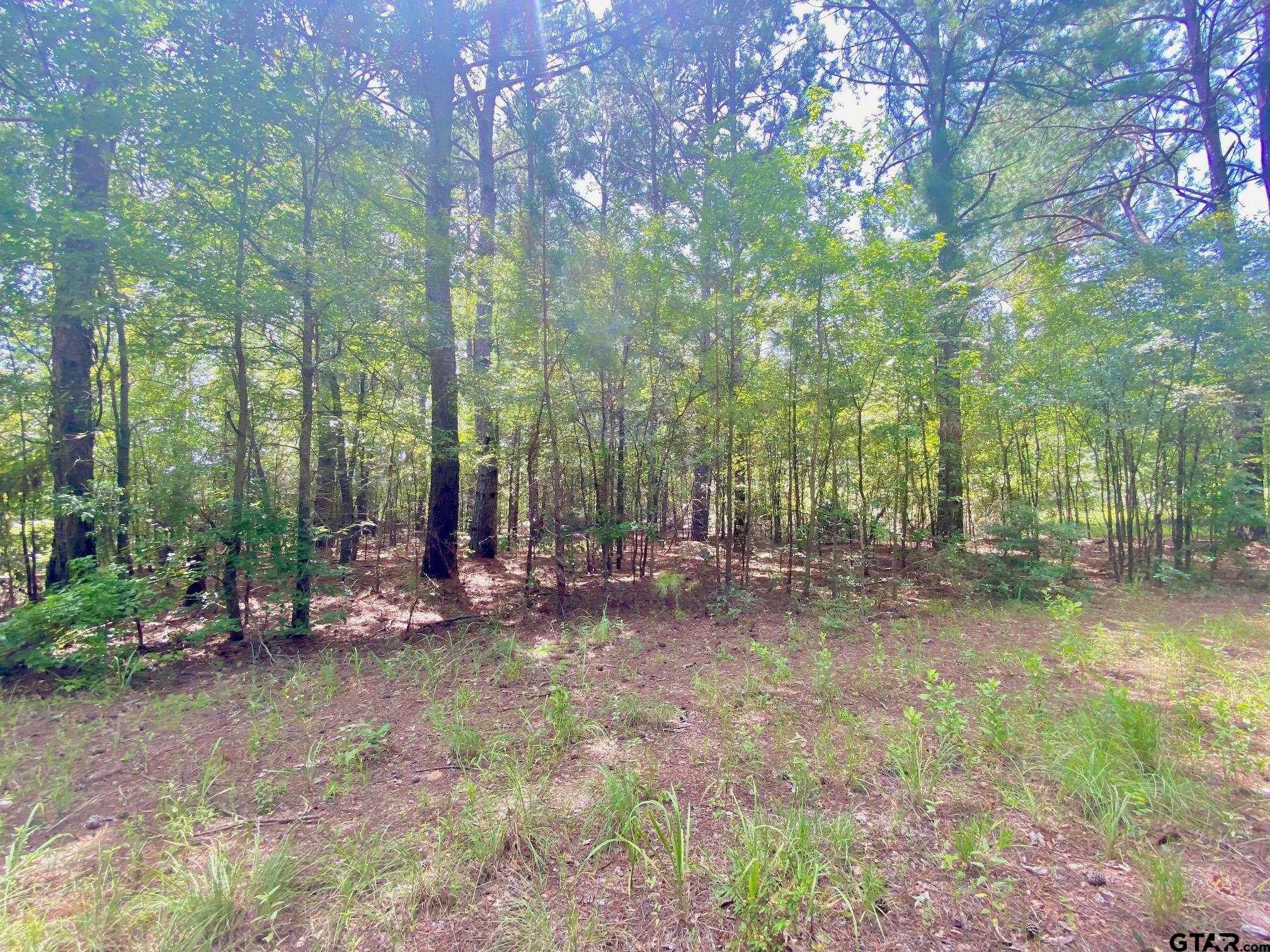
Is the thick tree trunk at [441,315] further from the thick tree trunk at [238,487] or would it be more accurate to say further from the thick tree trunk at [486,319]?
the thick tree trunk at [238,487]

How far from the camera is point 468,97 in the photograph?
8703mm

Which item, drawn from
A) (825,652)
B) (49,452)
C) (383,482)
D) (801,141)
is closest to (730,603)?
(825,652)

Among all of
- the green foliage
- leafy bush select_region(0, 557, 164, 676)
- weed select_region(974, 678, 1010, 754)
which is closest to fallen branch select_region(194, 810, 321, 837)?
the green foliage

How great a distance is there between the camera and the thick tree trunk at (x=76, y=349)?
13.9ft

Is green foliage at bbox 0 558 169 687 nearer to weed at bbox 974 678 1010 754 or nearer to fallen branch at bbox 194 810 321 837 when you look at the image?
fallen branch at bbox 194 810 321 837

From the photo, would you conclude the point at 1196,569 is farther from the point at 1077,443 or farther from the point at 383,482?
the point at 383,482

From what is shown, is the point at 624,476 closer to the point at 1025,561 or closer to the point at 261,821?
the point at 261,821

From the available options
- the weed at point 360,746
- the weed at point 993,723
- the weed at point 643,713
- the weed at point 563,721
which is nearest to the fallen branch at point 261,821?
the weed at point 360,746

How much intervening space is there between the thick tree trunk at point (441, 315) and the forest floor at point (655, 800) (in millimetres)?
2821

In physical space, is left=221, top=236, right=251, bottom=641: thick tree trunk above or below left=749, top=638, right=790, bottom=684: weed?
above

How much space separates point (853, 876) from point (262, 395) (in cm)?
679

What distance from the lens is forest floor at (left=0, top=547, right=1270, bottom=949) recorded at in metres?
1.62

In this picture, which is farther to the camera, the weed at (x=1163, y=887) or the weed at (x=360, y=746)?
the weed at (x=360, y=746)

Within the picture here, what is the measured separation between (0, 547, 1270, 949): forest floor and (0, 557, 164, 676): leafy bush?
0.33m
